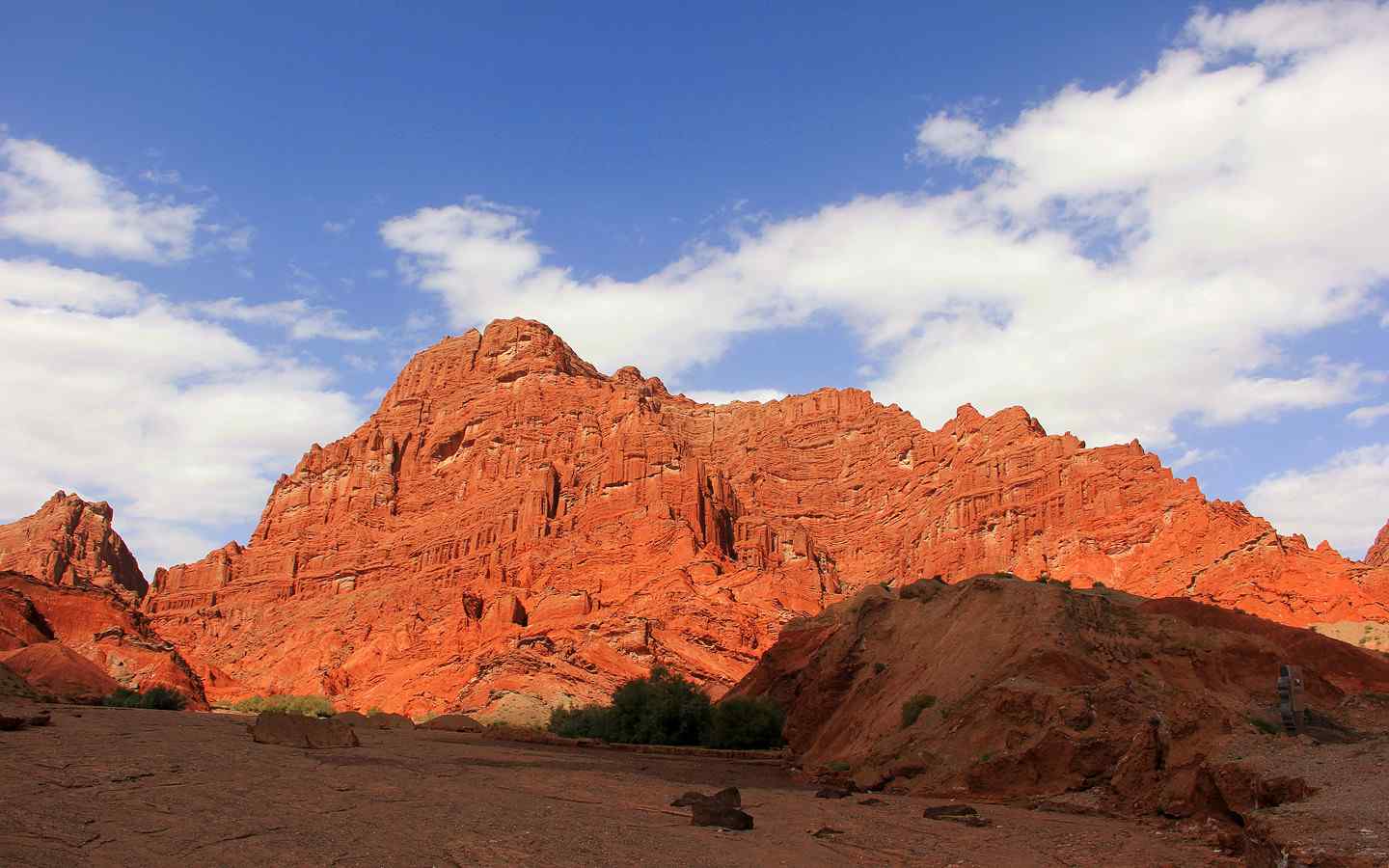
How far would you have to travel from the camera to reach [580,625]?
301 feet

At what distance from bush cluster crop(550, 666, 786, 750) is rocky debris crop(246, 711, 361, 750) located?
1754 centimetres

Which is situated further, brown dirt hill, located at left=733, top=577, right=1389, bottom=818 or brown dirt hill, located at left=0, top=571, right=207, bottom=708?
brown dirt hill, located at left=0, top=571, right=207, bottom=708

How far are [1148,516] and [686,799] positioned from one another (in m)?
94.7

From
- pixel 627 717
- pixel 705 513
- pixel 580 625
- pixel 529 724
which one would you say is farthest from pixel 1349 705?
pixel 705 513

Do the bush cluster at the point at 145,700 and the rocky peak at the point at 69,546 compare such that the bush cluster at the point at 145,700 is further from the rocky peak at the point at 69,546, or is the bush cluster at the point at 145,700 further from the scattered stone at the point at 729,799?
the rocky peak at the point at 69,546

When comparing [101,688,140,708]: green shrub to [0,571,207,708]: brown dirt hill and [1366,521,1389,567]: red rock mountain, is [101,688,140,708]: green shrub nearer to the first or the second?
[0,571,207,708]: brown dirt hill

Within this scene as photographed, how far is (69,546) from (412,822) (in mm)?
152447

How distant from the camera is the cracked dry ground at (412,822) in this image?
1085cm

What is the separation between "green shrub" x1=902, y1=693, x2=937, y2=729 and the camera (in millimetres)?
25359

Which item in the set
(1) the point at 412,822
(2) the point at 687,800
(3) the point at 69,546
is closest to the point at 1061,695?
(2) the point at 687,800

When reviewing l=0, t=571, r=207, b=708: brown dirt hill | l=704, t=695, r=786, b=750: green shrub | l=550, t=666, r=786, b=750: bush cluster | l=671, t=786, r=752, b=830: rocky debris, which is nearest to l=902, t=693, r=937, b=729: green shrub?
l=671, t=786, r=752, b=830: rocky debris

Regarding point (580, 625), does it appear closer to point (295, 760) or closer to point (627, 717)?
point (627, 717)

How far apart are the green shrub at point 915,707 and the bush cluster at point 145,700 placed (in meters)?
40.5

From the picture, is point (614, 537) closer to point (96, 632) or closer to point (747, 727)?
point (96, 632)
